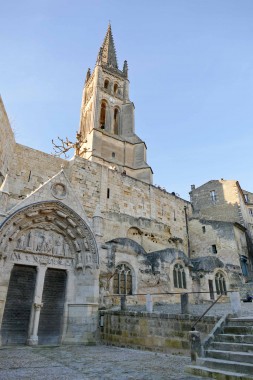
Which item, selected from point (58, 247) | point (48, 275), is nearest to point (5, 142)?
point (58, 247)

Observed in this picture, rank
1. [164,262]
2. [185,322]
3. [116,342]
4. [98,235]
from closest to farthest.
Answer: [185,322] → [116,342] → [98,235] → [164,262]

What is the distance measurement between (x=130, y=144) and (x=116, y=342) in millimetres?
25808

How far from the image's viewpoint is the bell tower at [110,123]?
30.0m

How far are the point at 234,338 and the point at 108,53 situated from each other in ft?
153

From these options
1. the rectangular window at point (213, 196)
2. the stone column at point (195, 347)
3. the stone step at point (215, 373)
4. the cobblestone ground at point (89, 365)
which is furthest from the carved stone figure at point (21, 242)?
the rectangular window at point (213, 196)

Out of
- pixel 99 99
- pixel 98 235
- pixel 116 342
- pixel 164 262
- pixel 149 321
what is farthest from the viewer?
pixel 99 99

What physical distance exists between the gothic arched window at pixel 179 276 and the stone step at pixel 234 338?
11326 millimetres

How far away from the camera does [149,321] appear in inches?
350

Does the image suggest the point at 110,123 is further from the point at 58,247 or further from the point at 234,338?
the point at 234,338

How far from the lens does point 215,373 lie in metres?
5.09

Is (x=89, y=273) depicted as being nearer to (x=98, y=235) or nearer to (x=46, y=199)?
(x=98, y=235)

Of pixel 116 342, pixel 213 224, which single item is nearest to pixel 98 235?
pixel 116 342

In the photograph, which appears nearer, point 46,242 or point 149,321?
point 149,321

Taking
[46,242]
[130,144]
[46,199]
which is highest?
[130,144]
